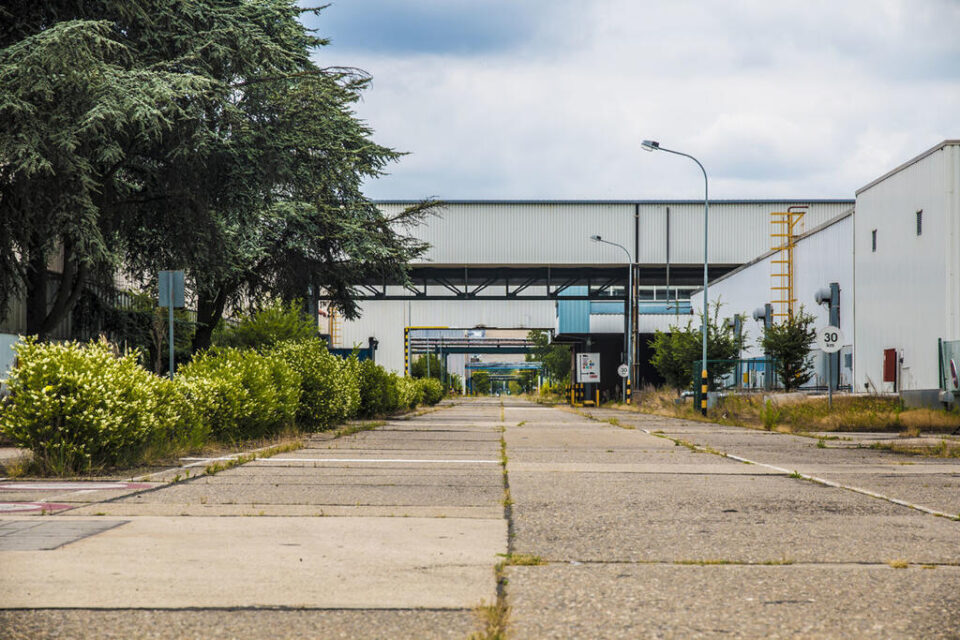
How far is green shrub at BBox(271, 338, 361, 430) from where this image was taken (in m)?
19.8

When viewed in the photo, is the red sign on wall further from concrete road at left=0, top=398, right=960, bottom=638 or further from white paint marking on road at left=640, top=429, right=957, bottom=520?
concrete road at left=0, top=398, right=960, bottom=638

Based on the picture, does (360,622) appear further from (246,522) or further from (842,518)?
(842,518)

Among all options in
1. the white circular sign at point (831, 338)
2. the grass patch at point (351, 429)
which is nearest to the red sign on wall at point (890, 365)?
the white circular sign at point (831, 338)

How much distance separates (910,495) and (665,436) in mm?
10979

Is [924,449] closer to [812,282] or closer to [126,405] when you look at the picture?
[126,405]

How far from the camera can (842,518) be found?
757 centimetres

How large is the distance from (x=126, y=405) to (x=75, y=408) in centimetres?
54

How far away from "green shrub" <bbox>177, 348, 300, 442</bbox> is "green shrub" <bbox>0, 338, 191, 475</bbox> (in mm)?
2691

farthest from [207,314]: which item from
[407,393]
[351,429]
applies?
[351,429]

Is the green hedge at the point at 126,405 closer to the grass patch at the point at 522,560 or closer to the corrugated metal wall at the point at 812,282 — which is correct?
the grass patch at the point at 522,560

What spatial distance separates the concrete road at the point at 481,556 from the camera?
4.16 m

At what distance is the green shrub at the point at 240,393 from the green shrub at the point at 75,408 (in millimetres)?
2691

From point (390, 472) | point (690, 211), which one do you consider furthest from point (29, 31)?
point (690, 211)

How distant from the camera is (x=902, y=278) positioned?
27.1 meters
